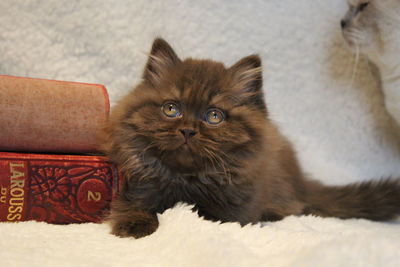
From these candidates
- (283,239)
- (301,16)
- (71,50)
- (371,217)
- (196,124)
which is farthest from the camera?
(301,16)

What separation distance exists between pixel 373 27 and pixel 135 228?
1.36 metres

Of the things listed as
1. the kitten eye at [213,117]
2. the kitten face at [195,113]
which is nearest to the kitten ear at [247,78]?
the kitten face at [195,113]

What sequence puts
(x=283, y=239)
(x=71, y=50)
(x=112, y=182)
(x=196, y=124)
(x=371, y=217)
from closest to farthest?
(x=283, y=239) → (x=196, y=124) → (x=112, y=182) → (x=371, y=217) → (x=71, y=50)

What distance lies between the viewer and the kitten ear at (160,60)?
117 centimetres

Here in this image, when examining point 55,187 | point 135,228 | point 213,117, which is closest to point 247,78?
point 213,117

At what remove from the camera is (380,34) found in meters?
1.72

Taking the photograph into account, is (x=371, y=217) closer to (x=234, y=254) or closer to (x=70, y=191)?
(x=234, y=254)

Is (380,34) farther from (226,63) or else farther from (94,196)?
(94,196)

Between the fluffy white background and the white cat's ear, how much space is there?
40 cm

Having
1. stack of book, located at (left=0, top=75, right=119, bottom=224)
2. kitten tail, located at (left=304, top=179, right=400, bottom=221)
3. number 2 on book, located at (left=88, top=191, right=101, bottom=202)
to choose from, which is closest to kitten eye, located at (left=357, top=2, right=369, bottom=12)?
kitten tail, located at (left=304, top=179, right=400, bottom=221)

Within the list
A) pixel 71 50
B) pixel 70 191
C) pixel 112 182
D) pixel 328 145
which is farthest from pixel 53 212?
pixel 328 145

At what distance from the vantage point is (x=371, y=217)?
4.71 feet

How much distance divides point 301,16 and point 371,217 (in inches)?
41.4

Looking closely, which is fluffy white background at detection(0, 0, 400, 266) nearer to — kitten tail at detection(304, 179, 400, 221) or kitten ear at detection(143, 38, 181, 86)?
kitten tail at detection(304, 179, 400, 221)
